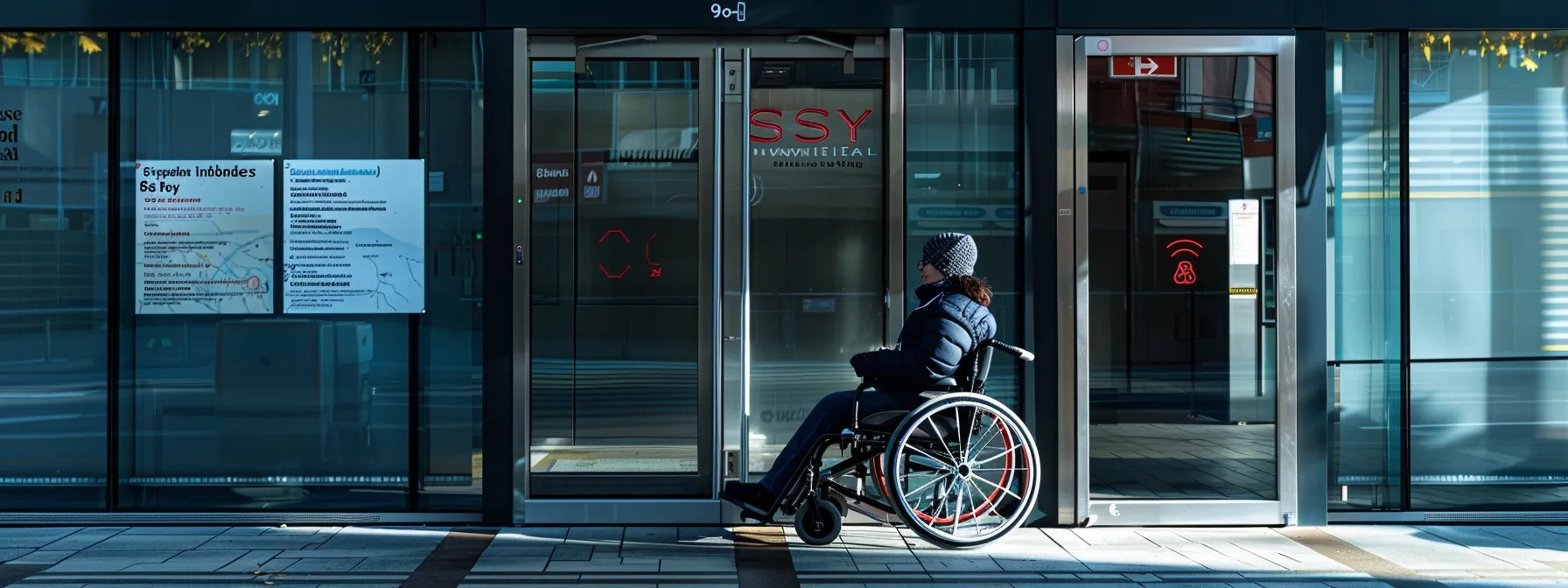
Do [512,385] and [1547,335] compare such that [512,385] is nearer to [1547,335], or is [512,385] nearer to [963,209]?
[963,209]

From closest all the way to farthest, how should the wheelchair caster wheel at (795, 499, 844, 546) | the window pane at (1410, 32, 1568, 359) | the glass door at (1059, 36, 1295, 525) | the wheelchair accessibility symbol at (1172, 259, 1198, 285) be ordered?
the wheelchair caster wheel at (795, 499, 844, 546) → the glass door at (1059, 36, 1295, 525) → the wheelchair accessibility symbol at (1172, 259, 1198, 285) → the window pane at (1410, 32, 1568, 359)

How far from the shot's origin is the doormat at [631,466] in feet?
22.8

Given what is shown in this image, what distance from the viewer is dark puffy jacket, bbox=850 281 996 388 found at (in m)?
5.68

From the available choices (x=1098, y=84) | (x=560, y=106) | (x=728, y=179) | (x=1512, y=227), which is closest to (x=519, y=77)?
(x=560, y=106)

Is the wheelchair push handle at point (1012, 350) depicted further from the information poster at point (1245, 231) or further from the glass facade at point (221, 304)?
the glass facade at point (221, 304)

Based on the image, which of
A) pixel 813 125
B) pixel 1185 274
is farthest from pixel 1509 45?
pixel 813 125

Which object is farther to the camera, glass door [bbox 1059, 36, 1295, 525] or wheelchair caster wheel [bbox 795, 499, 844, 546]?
glass door [bbox 1059, 36, 1295, 525]

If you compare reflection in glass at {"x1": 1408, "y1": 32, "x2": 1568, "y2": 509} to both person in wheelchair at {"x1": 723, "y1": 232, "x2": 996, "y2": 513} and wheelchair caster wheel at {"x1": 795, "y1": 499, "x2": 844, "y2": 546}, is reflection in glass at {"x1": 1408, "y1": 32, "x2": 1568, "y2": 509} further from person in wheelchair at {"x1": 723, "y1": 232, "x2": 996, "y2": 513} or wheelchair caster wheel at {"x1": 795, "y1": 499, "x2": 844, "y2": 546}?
wheelchair caster wheel at {"x1": 795, "y1": 499, "x2": 844, "y2": 546}

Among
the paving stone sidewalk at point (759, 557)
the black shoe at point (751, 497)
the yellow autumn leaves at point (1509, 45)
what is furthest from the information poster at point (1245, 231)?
the black shoe at point (751, 497)

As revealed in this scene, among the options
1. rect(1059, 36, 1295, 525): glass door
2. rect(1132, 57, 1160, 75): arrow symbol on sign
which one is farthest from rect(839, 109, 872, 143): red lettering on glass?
rect(1132, 57, 1160, 75): arrow symbol on sign

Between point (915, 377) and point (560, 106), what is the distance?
2.44 meters

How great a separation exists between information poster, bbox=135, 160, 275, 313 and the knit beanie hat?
3466mm

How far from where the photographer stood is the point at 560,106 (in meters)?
6.83

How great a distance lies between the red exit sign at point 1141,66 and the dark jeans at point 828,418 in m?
2.20
